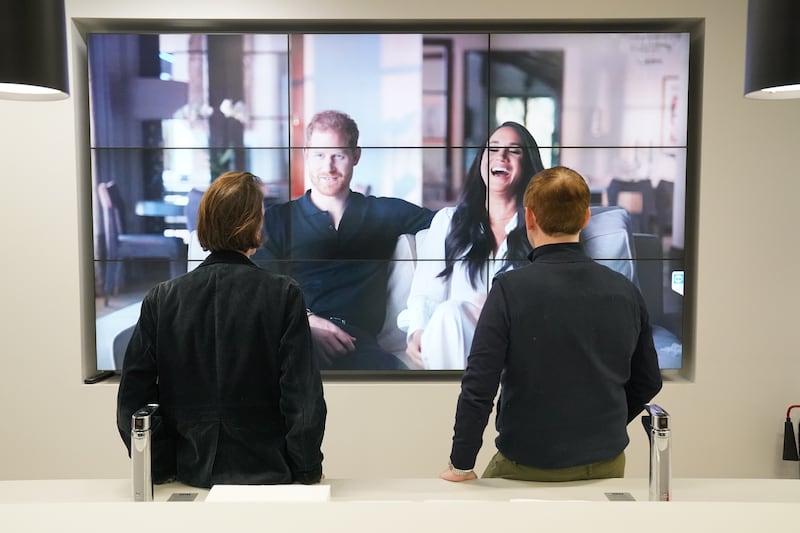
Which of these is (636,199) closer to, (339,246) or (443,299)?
(443,299)

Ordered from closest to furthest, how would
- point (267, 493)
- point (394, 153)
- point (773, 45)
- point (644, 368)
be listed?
point (267, 493) < point (773, 45) < point (644, 368) < point (394, 153)

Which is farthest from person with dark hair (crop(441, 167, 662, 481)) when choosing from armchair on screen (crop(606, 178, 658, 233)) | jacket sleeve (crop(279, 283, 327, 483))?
armchair on screen (crop(606, 178, 658, 233))

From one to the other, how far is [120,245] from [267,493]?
274cm

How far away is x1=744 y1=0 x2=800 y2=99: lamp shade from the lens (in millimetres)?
→ 1455

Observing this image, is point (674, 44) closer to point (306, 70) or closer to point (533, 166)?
point (533, 166)

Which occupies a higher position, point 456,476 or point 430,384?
point 456,476

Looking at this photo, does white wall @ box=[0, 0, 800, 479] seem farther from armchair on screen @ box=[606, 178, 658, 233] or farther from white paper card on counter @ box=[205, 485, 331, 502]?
white paper card on counter @ box=[205, 485, 331, 502]

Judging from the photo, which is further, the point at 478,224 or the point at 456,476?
the point at 478,224

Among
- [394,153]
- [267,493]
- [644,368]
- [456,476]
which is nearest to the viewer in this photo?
[267,493]

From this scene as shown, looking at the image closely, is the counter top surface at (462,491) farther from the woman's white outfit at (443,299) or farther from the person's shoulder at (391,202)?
the person's shoulder at (391,202)

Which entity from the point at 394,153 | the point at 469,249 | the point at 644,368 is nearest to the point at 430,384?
the point at 469,249

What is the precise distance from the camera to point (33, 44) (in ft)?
5.05

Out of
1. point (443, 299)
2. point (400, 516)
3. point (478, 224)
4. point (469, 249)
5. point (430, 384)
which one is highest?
point (478, 224)

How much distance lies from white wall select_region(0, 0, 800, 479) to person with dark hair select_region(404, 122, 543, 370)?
11.7 inches
